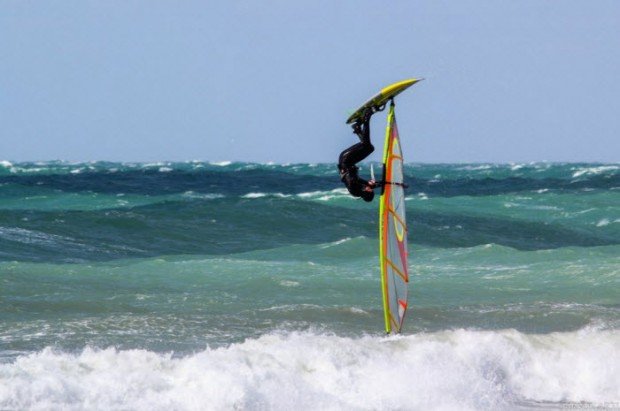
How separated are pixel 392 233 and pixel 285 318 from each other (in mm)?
2235

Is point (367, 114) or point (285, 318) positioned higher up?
point (367, 114)

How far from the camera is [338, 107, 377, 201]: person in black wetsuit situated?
8.13 m

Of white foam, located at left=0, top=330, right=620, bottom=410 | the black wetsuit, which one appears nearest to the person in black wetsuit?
the black wetsuit

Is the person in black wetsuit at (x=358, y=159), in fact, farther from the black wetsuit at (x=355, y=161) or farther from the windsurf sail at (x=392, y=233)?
the windsurf sail at (x=392, y=233)

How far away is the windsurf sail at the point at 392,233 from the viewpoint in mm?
8648

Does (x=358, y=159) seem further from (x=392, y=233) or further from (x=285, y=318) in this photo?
(x=285, y=318)

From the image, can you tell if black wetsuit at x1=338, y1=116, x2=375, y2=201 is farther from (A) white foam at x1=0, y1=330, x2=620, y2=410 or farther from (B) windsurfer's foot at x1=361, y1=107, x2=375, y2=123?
(A) white foam at x1=0, y1=330, x2=620, y2=410

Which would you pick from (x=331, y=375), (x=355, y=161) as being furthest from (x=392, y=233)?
(x=331, y=375)

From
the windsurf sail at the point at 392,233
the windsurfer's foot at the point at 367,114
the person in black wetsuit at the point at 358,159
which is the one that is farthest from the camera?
the windsurf sail at the point at 392,233

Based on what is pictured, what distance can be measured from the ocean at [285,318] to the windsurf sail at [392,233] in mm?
280

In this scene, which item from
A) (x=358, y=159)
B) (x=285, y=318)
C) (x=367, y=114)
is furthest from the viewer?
(x=285, y=318)

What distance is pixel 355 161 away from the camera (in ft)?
27.4

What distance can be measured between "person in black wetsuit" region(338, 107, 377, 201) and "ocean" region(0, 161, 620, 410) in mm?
1315

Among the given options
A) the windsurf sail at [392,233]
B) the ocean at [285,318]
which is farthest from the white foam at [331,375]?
the windsurf sail at [392,233]
